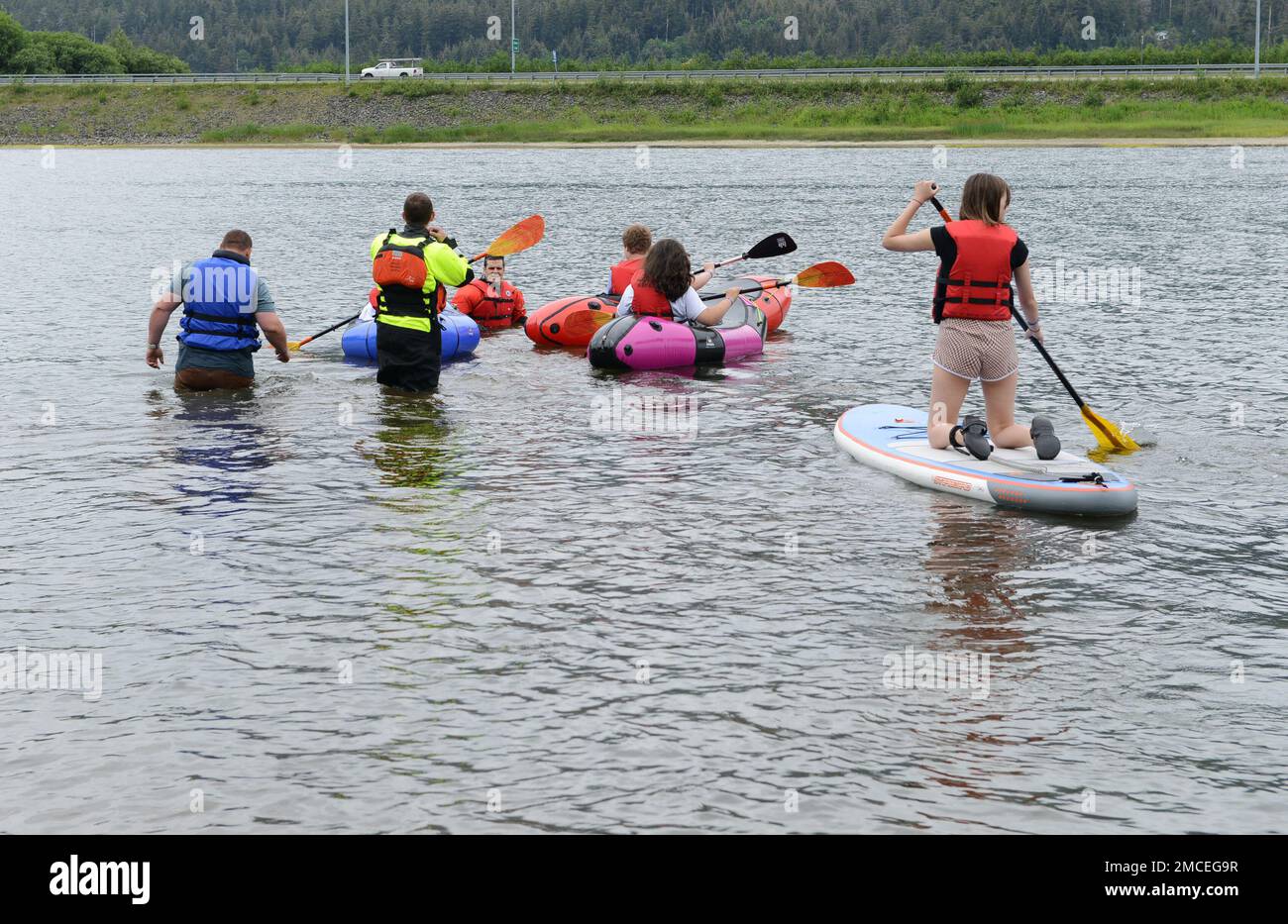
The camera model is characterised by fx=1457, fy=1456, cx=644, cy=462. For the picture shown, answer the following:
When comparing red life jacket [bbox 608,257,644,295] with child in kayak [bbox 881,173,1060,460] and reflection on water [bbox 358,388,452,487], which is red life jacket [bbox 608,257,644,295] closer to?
reflection on water [bbox 358,388,452,487]

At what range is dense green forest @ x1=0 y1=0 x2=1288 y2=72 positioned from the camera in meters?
162

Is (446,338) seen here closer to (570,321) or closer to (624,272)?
(570,321)

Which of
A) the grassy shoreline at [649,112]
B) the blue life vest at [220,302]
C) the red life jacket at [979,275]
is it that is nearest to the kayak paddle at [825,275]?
the blue life vest at [220,302]

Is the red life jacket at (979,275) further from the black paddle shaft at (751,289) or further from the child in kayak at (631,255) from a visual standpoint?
the black paddle shaft at (751,289)

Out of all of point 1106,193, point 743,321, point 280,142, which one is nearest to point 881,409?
point 743,321

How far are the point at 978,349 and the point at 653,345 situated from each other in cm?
591

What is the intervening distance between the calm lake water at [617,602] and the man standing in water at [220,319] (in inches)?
13.2

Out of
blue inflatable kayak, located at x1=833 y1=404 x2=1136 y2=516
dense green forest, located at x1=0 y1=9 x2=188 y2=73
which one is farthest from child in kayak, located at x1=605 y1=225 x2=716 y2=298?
dense green forest, located at x1=0 y1=9 x2=188 y2=73

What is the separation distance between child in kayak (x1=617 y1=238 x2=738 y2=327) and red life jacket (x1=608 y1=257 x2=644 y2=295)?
0.19 metres

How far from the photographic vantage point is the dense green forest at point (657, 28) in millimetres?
162250
